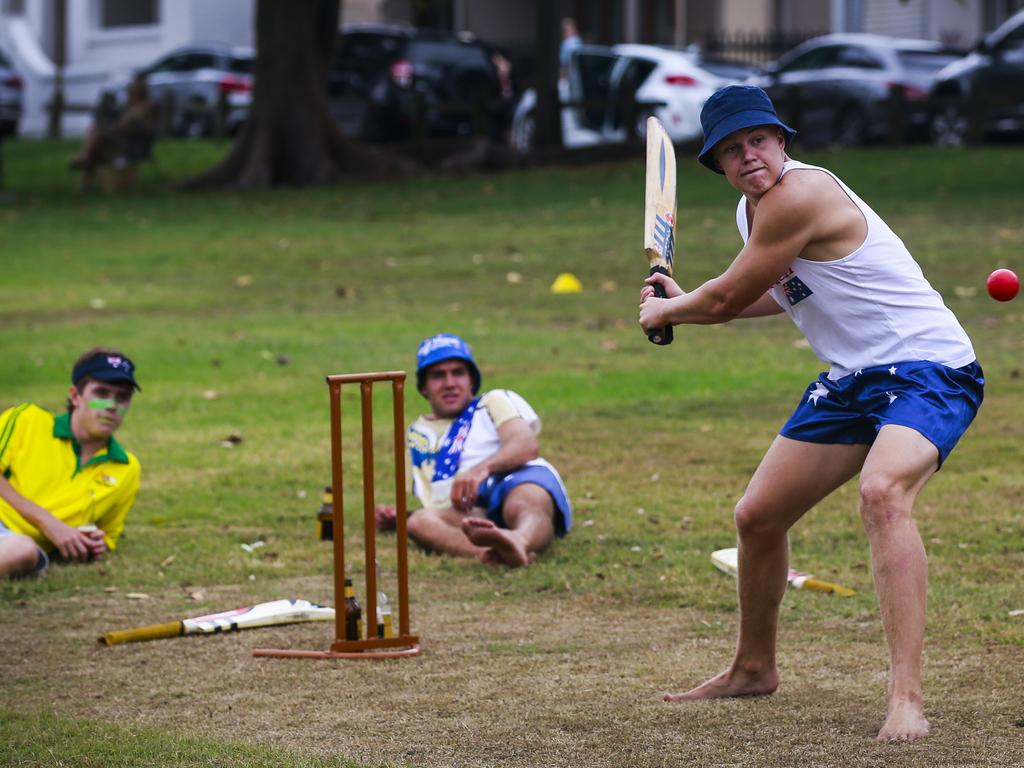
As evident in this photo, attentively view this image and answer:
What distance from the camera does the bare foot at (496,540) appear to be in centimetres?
731

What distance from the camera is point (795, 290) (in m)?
5.29

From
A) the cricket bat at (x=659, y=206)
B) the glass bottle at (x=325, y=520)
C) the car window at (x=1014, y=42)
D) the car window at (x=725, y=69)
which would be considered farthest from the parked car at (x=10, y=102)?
the cricket bat at (x=659, y=206)

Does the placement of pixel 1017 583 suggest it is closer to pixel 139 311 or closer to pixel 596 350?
pixel 596 350

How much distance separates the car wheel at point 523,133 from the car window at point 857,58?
190 inches

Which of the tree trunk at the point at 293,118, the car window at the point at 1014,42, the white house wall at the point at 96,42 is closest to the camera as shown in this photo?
the tree trunk at the point at 293,118

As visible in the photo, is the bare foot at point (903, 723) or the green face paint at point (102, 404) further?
the green face paint at point (102, 404)

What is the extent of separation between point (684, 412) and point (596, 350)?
246 cm

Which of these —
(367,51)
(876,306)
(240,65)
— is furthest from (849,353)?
(240,65)

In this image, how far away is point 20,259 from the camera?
1920cm

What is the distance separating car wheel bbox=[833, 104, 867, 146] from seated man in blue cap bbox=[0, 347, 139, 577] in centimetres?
2036

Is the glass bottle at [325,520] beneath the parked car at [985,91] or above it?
beneath

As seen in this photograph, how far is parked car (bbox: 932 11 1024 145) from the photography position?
83.7 feet

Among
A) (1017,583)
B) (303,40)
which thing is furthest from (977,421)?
(303,40)

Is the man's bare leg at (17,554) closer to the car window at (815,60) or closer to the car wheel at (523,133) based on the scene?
the car wheel at (523,133)
